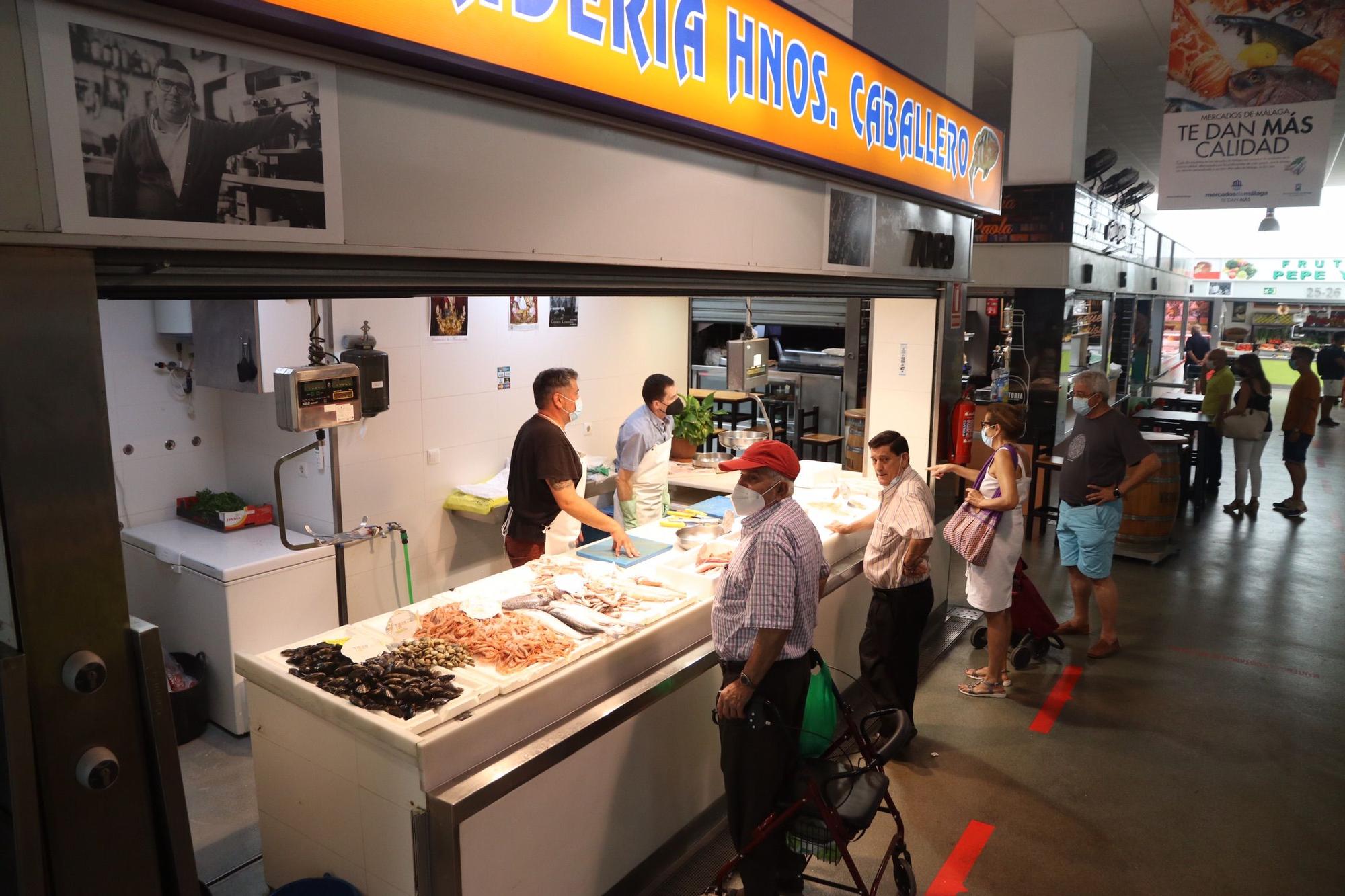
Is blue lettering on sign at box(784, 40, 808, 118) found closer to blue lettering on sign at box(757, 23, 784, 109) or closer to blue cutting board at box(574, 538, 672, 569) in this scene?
A: blue lettering on sign at box(757, 23, 784, 109)

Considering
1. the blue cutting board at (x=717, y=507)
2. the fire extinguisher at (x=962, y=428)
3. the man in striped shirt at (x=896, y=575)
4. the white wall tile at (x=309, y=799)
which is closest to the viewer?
the white wall tile at (x=309, y=799)

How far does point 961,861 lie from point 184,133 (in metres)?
3.95

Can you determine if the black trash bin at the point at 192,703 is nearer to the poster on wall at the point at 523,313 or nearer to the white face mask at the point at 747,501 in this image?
the poster on wall at the point at 523,313

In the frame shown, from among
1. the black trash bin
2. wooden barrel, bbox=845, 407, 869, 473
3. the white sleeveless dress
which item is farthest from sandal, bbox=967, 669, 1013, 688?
the black trash bin

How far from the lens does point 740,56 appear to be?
3.45m

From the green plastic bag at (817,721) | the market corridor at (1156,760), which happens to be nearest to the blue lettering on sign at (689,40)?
the green plastic bag at (817,721)

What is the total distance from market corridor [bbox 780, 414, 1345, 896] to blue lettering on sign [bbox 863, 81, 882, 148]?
10.8 ft

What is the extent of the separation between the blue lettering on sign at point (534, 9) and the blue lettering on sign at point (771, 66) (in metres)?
1.23

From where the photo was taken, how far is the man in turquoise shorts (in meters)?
6.05

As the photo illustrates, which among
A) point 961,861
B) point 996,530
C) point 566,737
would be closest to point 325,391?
point 566,737

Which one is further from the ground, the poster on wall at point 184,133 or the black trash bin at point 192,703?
the poster on wall at point 184,133

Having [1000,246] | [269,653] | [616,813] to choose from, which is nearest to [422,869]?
[616,813]

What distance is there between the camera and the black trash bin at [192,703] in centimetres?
479

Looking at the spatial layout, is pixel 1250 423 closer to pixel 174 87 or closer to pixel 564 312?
pixel 564 312
